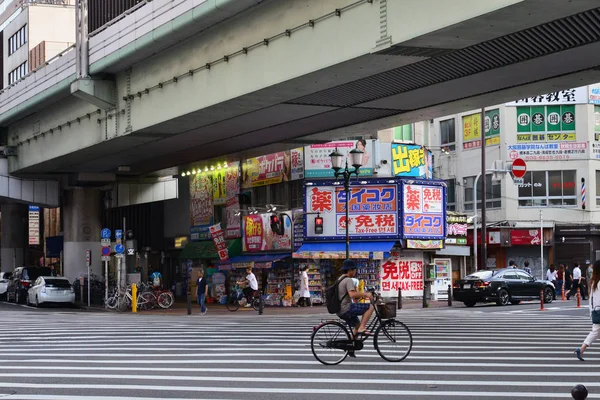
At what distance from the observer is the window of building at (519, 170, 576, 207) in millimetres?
57125

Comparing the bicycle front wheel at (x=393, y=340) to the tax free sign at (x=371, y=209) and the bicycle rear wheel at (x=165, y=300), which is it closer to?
the tax free sign at (x=371, y=209)

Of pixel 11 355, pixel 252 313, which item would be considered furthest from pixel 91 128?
pixel 11 355

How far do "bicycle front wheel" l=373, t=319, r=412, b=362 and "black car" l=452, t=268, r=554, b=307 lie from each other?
22832 millimetres

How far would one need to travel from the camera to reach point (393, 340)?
672 inches

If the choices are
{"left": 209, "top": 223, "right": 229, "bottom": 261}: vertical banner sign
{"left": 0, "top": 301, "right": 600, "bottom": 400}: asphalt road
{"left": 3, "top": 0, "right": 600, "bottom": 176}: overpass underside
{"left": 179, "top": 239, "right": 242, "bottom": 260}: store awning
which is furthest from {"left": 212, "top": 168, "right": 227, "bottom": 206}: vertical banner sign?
{"left": 0, "top": 301, "right": 600, "bottom": 400}: asphalt road

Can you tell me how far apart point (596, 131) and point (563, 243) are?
22.1 feet

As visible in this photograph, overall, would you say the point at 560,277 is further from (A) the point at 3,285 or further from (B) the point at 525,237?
(A) the point at 3,285

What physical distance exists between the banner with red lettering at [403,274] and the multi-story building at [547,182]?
13.9 m

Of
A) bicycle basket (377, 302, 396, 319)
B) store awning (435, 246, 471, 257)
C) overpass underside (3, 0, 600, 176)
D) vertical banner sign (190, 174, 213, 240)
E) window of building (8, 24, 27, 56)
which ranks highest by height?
window of building (8, 24, 27, 56)

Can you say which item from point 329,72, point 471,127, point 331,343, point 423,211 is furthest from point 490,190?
point 331,343

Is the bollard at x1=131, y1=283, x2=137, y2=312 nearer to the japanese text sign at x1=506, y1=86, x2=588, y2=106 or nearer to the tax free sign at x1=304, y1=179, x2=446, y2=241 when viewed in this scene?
the tax free sign at x1=304, y1=179, x2=446, y2=241

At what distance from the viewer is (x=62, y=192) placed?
5403cm

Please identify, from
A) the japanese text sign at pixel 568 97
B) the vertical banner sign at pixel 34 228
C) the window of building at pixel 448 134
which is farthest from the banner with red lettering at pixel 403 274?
the vertical banner sign at pixel 34 228

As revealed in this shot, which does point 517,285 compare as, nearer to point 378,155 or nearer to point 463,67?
point 378,155
